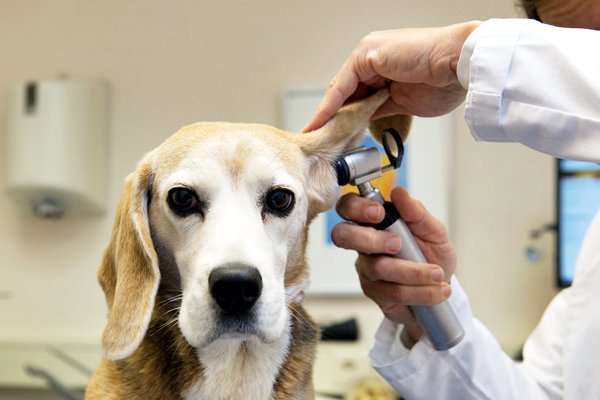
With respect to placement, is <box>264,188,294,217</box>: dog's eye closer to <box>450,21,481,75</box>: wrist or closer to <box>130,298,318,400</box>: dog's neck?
<box>130,298,318,400</box>: dog's neck

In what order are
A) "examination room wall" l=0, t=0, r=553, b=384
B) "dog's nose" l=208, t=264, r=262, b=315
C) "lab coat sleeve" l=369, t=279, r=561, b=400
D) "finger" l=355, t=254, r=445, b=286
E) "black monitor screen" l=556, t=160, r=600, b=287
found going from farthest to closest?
1. "examination room wall" l=0, t=0, r=553, b=384
2. "black monitor screen" l=556, t=160, r=600, b=287
3. "lab coat sleeve" l=369, t=279, r=561, b=400
4. "finger" l=355, t=254, r=445, b=286
5. "dog's nose" l=208, t=264, r=262, b=315

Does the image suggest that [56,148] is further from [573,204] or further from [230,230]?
[230,230]

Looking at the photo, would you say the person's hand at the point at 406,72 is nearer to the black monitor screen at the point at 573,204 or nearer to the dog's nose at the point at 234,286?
the dog's nose at the point at 234,286

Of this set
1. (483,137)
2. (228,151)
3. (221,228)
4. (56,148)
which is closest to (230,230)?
(221,228)

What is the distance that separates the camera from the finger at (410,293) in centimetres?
94

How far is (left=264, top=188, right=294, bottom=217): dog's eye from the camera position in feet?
2.81

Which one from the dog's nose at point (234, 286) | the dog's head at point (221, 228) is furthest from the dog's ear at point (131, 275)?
the dog's nose at point (234, 286)

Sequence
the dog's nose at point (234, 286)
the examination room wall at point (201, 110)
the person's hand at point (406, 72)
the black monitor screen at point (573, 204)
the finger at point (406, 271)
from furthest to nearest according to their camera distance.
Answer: the examination room wall at point (201, 110), the black monitor screen at point (573, 204), the finger at point (406, 271), the person's hand at point (406, 72), the dog's nose at point (234, 286)

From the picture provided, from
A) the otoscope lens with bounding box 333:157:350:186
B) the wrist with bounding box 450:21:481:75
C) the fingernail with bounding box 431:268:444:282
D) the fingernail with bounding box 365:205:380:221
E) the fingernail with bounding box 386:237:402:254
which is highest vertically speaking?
the wrist with bounding box 450:21:481:75

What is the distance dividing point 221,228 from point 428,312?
1.15 ft

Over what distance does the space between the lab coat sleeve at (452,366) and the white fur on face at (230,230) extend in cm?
30

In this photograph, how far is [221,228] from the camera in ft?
2.55

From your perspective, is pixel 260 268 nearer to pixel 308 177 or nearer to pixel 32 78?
pixel 308 177

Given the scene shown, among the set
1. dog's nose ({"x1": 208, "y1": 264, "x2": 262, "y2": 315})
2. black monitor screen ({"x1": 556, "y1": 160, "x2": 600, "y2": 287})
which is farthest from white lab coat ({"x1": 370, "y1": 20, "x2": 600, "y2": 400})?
black monitor screen ({"x1": 556, "y1": 160, "x2": 600, "y2": 287})
